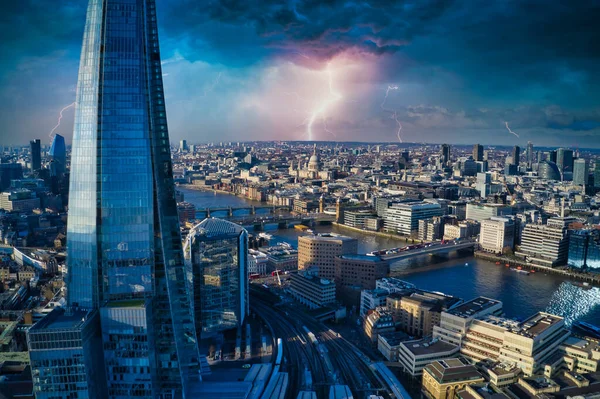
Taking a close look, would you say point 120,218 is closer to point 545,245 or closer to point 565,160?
point 545,245

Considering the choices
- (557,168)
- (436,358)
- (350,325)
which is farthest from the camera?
(557,168)

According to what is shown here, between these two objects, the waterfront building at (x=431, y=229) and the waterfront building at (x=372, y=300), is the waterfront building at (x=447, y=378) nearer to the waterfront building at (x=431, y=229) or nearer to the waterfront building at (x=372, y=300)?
the waterfront building at (x=372, y=300)

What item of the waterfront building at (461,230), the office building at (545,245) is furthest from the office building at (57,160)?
the office building at (545,245)

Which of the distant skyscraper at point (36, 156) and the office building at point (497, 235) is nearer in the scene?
the office building at point (497, 235)

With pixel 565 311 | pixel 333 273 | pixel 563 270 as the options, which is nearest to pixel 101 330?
pixel 333 273

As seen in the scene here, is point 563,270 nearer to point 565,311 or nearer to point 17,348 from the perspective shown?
point 565,311

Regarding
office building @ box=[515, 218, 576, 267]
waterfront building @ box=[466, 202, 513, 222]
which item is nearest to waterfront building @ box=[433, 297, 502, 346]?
office building @ box=[515, 218, 576, 267]
